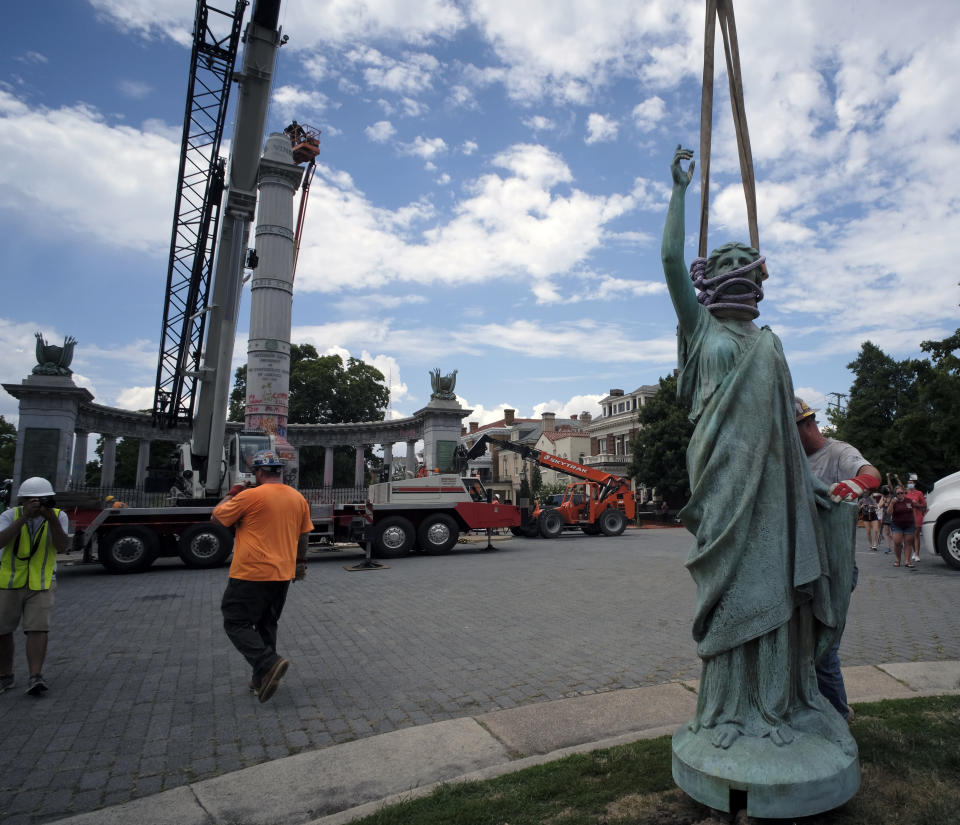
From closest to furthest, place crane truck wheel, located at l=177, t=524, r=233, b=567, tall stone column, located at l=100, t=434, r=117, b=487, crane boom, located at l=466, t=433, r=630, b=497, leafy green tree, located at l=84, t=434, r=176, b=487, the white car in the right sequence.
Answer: the white car → crane truck wheel, located at l=177, t=524, r=233, b=567 → crane boom, located at l=466, t=433, r=630, b=497 → tall stone column, located at l=100, t=434, r=117, b=487 → leafy green tree, located at l=84, t=434, r=176, b=487

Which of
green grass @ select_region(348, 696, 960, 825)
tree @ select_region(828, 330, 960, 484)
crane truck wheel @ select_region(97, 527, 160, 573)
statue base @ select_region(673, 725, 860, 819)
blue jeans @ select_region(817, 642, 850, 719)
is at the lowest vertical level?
crane truck wheel @ select_region(97, 527, 160, 573)

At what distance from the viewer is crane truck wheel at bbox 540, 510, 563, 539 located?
22.7 meters

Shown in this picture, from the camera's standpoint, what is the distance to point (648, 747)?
11.4ft

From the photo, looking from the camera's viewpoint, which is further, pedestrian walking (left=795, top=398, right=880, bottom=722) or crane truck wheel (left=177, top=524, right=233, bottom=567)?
crane truck wheel (left=177, top=524, right=233, bottom=567)

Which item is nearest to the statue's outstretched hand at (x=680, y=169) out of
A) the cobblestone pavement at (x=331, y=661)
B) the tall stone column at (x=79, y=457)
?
the cobblestone pavement at (x=331, y=661)

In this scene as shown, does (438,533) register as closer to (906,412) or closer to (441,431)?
(441,431)

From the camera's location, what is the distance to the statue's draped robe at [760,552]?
2.55 metres

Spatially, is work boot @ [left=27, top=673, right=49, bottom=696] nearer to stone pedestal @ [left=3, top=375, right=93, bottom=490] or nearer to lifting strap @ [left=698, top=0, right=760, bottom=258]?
lifting strap @ [left=698, top=0, right=760, bottom=258]

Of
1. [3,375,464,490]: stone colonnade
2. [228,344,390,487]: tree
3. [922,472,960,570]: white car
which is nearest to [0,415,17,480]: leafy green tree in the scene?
[228,344,390,487]: tree

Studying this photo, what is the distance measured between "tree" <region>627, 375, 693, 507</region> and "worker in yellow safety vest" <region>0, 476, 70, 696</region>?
1305 inches

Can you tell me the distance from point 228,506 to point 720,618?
371 centimetres

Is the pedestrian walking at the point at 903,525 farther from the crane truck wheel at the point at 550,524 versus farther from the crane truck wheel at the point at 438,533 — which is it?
the crane truck wheel at the point at 550,524

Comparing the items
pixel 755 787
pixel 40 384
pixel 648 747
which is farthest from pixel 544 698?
pixel 40 384

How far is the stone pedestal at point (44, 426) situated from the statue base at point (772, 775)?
1056 inches
